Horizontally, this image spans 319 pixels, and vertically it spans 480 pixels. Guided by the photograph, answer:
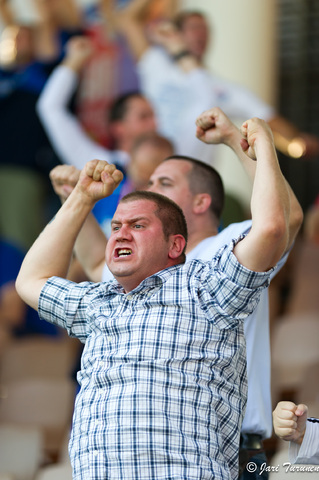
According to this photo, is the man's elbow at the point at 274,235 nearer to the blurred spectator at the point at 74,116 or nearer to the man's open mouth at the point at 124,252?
the man's open mouth at the point at 124,252

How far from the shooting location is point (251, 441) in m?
1.85

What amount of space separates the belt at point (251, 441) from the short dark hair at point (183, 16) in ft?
10.00

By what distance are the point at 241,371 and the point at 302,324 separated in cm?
207

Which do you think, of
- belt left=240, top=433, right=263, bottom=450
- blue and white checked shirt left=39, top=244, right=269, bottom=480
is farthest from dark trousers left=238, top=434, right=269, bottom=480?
blue and white checked shirt left=39, top=244, right=269, bottom=480

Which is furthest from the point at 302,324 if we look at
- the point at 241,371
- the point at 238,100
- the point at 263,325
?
the point at 241,371

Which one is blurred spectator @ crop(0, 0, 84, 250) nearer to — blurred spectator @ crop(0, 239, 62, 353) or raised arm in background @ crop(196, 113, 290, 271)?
blurred spectator @ crop(0, 239, 62, 353)

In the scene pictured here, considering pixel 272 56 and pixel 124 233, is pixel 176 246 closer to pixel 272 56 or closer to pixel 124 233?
pixel 124 233

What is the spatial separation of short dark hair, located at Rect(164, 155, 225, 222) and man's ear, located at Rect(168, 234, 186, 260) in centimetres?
43

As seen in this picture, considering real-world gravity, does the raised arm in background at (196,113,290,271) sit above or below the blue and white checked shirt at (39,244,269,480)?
above

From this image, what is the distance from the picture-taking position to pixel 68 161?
4078 mm

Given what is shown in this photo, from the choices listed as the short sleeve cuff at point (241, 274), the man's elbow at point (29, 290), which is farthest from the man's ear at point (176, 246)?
the man's elbow at point (29, 290)

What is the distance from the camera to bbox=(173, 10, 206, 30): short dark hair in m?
4.45

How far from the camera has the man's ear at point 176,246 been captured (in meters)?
1.65

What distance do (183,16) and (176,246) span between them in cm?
312
